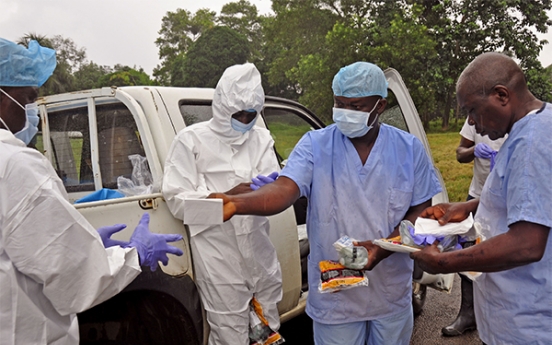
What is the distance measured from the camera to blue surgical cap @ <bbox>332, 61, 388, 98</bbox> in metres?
2.18

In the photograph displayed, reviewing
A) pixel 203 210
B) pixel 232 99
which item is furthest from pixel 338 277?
pixel 232 99

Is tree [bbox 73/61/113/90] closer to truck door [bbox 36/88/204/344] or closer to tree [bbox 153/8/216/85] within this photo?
tree [bbox 153/8/216/85]

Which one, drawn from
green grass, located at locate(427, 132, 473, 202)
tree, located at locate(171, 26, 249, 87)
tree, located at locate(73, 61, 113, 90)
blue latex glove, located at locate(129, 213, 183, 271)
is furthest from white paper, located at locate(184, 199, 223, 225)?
tree, located at locate(73, 61, 113, 90)

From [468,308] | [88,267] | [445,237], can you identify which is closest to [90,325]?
[88,267]

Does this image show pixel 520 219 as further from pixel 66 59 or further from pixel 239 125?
pixel 66 59

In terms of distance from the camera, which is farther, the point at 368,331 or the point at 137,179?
the point at 137,179

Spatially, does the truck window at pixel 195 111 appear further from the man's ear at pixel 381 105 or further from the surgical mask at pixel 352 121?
the man's ear at pixel 381 105

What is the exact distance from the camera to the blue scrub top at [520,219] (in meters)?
1.51

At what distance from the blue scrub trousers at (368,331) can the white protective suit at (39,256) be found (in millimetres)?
1120

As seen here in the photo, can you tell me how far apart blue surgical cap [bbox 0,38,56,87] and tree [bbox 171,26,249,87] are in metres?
29.9

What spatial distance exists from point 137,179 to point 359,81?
1.50m

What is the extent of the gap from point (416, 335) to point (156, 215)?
2.62 m

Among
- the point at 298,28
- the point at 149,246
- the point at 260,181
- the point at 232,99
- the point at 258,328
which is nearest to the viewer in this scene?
the point at 149,246

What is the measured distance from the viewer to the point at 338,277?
2066 mm
